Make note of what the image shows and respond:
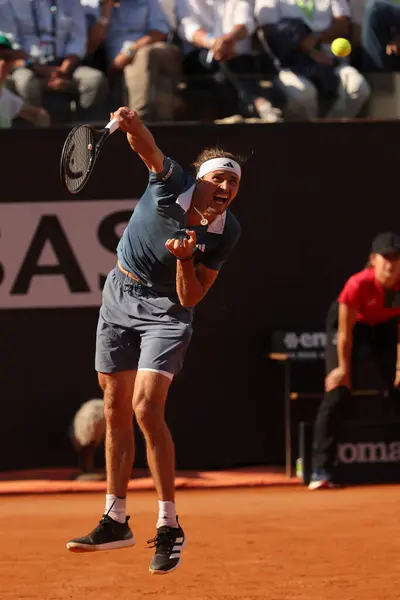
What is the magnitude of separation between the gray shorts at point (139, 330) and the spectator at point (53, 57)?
4622 mm

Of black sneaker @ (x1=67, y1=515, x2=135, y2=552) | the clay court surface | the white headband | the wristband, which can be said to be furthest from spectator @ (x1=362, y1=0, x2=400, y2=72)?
black sneaker @ (x1=67, y1=515, x2=135, y2=552)

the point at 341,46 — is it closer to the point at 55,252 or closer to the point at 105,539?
the point at 55,252

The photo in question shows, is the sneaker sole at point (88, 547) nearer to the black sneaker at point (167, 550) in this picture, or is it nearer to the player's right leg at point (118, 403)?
the player's right leg at point (118, 403)

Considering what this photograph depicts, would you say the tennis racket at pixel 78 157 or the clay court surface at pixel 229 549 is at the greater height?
the tennis racket at pixel 78 157

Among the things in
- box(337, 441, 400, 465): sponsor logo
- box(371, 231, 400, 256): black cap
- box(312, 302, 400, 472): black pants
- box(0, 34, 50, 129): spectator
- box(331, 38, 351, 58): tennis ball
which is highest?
box(331, 38, 351, 58): tennis ball

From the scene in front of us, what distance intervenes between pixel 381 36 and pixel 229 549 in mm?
5778

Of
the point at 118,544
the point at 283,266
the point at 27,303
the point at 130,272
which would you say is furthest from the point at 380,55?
the point at 118,544

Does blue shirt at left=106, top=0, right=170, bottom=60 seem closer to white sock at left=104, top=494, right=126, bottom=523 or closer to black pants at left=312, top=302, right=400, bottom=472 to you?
black pants at left=312, top=302, right=400, bottom=472

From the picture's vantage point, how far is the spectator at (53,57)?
11.4 metres

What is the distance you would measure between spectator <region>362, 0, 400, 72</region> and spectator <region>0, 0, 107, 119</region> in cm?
266

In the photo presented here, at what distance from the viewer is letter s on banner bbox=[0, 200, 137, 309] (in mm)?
11594

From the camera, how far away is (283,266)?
463 inches

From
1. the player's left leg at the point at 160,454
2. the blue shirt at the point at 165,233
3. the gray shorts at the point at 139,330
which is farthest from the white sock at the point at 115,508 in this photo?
the blue shirt at the point at 165,233

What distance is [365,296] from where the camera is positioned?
424 inches
